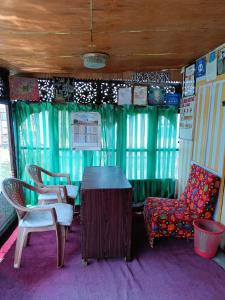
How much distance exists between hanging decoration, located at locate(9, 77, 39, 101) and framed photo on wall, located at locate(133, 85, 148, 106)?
152cm

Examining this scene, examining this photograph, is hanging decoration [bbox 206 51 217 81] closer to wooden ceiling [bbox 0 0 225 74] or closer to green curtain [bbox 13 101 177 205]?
wooden ceiling [bbox 0 0 225 74]

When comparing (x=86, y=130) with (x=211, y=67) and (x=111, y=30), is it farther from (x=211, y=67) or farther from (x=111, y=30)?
(x=211, y=67)

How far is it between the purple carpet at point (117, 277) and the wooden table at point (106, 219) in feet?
0.54

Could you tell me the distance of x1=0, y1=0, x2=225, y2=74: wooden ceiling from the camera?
1394 millimetres

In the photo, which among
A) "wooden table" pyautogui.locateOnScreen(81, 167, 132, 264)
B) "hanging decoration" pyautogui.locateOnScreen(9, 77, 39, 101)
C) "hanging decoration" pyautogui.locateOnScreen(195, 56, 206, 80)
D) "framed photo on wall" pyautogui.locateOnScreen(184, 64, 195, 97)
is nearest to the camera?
"wooden table" pyautogui.locateOnScreen(81, 167, 132, 264)

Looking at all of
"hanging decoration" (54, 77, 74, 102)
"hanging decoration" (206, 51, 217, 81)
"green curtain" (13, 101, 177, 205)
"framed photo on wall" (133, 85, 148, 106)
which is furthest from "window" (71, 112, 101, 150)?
"hanging decoration" (206, 51, 217, 81)

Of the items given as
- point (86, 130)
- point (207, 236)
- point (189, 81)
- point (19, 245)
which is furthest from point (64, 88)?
point (207, 236)

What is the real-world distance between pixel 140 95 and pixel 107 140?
34.4 inches

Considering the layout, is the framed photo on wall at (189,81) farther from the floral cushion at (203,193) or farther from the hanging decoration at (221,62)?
the floral cushion at (203,193)

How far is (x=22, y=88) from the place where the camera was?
3219mm

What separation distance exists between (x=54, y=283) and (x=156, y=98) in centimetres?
275

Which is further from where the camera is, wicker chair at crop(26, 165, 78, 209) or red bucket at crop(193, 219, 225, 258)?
wicker chair at crop(26, 165, 78, 209)

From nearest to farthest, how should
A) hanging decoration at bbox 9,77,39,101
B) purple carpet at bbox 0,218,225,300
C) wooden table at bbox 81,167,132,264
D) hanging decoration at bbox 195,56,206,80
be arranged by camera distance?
1. purple carpet at bbox 0,218,225,300
2. wooden table at bbox 81,167,132,264
3. hanging decoration at bbox 195,56,206,80
4. hanging decoration at bbox 9,77,39,101

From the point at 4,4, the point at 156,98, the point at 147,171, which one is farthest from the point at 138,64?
the point at 4,4
